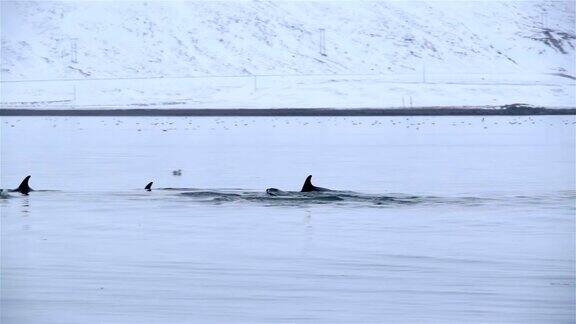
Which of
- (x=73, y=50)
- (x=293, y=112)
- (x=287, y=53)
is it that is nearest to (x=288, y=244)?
(x=293, y=112)

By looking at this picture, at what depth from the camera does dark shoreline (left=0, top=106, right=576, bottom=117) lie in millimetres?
114750

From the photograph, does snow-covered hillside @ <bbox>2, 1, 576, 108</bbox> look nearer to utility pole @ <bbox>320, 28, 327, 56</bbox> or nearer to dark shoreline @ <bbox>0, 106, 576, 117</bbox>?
utility pole @ <bbox>320, 28, 327, 56</bbox>

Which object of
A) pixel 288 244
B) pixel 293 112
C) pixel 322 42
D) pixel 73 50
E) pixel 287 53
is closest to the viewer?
pixel 288 244

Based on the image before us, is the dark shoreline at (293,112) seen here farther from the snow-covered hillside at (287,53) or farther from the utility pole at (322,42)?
the utility pole at (322,42)

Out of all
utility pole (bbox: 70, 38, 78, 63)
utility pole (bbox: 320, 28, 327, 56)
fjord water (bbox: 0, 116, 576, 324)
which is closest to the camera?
fjord water (bbox: 0, 116, 576, 324)

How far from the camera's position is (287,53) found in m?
155

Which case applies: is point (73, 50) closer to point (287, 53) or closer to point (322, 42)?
point (287, 53)

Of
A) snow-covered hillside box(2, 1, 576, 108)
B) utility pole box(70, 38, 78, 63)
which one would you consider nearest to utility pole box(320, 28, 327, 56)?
snow-covered hillside box(2, 1, 576, 108)

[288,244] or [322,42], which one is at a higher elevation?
[322,42]

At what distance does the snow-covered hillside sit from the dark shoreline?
3906 mm

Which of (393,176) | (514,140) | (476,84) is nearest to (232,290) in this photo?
(393,176)

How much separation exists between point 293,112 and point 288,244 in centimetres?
9866

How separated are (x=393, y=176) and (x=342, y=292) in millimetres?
18864

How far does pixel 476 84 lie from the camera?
134m
